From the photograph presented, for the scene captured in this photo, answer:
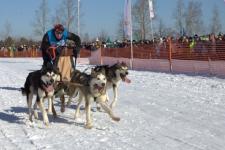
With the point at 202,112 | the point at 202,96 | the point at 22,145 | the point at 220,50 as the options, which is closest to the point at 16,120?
the point at 22,145

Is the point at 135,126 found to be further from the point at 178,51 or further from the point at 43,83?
the point at 178,51

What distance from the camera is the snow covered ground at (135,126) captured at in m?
5.57

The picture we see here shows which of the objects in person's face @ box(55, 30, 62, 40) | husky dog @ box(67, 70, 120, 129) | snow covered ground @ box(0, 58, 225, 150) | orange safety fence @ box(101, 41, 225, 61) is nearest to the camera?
snow covered ground @ box(0, 58, 225, 150)

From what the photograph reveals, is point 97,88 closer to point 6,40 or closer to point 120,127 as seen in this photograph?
point 120,127

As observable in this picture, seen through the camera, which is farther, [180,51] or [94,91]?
[180,51]

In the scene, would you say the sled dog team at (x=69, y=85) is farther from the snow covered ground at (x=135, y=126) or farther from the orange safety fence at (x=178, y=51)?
the orange safety fence at (x=178, y=51)

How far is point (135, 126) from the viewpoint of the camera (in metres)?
6.65

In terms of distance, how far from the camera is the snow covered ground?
5.57 meters

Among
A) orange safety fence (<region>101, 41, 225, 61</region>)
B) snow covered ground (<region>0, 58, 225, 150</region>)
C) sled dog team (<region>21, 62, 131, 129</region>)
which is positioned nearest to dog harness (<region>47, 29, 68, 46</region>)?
sled dog team (<region>21, 62, 131, 129</region>)

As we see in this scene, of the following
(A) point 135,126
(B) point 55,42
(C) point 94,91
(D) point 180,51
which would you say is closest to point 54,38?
(B) point 55,42

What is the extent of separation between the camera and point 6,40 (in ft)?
203

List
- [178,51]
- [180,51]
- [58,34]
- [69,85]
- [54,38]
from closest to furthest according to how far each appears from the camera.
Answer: [69,85], [58,34], [54,38], [180,51], [178,51]

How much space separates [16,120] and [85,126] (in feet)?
4.48

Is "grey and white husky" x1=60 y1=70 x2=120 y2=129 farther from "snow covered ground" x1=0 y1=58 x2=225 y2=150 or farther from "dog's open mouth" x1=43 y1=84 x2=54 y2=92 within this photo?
"dog's open mouth" x1=43 y1=84 x2=54 y2=92
